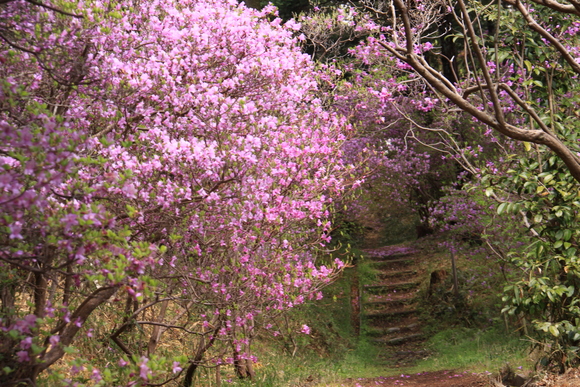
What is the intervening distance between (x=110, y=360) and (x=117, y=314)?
548 millimetres

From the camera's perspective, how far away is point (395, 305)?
14.8m

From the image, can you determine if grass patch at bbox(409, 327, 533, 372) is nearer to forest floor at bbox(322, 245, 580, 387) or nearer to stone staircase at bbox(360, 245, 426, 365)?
forest floor at bbox(322, 245, 580, 387)

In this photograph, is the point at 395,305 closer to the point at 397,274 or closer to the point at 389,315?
the point at 389,315

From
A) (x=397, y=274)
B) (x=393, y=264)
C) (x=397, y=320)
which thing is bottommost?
(x=397, y=320)

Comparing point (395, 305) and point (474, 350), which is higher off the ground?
point (395, 305)

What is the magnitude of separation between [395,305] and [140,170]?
11.5 m

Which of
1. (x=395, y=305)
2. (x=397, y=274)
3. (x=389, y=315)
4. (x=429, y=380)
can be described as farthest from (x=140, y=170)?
(x=397, y=274)

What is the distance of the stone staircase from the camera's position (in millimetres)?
13062

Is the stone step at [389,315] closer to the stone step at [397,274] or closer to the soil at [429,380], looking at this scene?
the stone step at [397,274]

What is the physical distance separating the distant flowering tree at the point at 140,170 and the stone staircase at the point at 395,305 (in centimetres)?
631

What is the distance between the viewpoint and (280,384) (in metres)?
8.29

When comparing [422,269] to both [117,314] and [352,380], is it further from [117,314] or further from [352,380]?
[117,314]

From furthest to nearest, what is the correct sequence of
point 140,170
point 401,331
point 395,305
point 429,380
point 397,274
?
point 397,274
point 395,305
point 401,331
point 429,380
point 140,170

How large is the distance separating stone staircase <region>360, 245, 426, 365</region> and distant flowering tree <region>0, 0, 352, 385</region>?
248 inches
